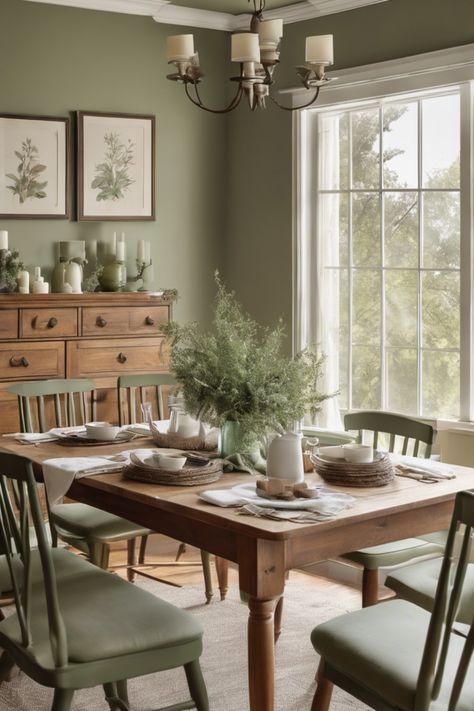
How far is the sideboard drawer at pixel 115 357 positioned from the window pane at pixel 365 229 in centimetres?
115

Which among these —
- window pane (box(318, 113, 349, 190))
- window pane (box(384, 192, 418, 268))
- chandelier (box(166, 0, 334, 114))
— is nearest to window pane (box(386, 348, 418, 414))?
window pane (box(384, 192, 418, 268))

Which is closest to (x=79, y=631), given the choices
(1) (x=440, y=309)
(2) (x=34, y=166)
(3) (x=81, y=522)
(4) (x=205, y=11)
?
(3) (x=81, y=522)

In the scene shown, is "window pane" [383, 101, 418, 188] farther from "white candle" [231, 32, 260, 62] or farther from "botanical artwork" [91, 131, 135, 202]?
"white candle" [231, 32, 260, 62]

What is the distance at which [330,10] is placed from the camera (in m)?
4.99

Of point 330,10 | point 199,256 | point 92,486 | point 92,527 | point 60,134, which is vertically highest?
point 330,10

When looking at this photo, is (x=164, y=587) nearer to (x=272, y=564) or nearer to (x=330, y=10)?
(x=272, y=564)

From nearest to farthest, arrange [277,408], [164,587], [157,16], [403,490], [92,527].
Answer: [403,490]
[277,408]
[92,527]
[164,587]
[157,16]

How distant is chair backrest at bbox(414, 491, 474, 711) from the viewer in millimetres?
2023

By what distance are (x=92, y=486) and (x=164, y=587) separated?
65.6 inches

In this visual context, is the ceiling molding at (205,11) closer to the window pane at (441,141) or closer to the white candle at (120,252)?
the window pane at (441,141)

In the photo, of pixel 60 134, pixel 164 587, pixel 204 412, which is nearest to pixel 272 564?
pixel 204 412

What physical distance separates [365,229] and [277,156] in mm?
730

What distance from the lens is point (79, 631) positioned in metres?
2.43

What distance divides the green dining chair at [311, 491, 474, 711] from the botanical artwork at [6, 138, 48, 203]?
322cm
